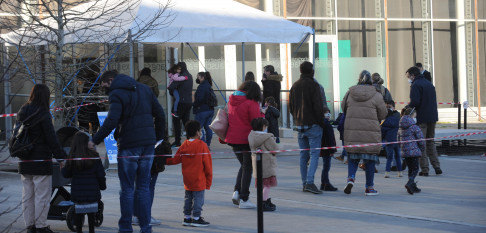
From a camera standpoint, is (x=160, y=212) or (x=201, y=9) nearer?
(x=160, y=212)

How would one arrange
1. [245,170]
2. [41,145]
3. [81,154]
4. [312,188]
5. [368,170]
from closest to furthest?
[81,154] → [41,145] → [245,170] → [368,170] → [312,188]

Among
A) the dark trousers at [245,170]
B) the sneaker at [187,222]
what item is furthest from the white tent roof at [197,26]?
the sneaker at [187,222]

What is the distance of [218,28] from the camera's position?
51.4ft

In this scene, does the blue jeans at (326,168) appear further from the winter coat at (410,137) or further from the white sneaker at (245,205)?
the white sneaker at (245,205)

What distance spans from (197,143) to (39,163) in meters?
1.67

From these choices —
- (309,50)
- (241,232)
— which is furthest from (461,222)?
(309,50)

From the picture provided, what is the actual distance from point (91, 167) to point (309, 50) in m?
16.3

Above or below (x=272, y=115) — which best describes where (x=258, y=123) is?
below

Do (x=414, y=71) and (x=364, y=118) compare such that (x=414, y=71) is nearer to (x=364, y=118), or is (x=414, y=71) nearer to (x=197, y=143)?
(x=364, y=118)

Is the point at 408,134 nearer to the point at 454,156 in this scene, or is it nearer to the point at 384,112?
the point at 384,112

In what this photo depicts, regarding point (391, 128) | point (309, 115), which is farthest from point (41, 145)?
point (391, 128)

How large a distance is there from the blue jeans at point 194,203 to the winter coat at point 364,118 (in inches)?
117

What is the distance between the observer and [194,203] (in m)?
8.70

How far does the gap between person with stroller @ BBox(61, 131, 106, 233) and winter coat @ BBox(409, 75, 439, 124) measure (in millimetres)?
6753
